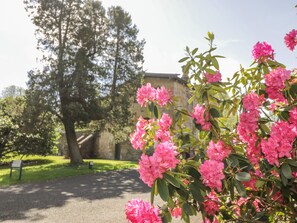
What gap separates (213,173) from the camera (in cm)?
213

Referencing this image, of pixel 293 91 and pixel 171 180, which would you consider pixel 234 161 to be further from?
pixel 293 91

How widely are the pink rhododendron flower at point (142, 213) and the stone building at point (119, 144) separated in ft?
79.7

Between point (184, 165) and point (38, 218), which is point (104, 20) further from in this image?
point (184, 165)

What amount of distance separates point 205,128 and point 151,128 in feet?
1.80

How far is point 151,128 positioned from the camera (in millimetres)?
2826

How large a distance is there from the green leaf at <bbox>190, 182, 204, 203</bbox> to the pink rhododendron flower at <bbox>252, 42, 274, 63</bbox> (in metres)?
1.68

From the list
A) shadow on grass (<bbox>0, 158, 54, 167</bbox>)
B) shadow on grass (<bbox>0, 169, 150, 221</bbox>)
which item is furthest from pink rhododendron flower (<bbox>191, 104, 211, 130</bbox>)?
shadow on grass (<bbox>0, 158, 54, 167</bbox>)

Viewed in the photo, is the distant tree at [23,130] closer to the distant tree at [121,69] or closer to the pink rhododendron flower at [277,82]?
the distant tree at [121,69]

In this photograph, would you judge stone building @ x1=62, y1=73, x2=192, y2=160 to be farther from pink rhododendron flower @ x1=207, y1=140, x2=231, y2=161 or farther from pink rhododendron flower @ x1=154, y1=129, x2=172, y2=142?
pink rhododendron flower @ x1=207, y1=140, x2=231, y2=161

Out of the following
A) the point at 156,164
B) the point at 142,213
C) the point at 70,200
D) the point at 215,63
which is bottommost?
the point at 70,200

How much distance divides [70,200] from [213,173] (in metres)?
8.44

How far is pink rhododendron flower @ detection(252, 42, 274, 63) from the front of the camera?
9.89ft

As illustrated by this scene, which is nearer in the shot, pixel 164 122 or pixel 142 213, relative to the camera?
pixel 142 213

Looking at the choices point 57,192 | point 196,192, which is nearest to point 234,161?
point 196,192
